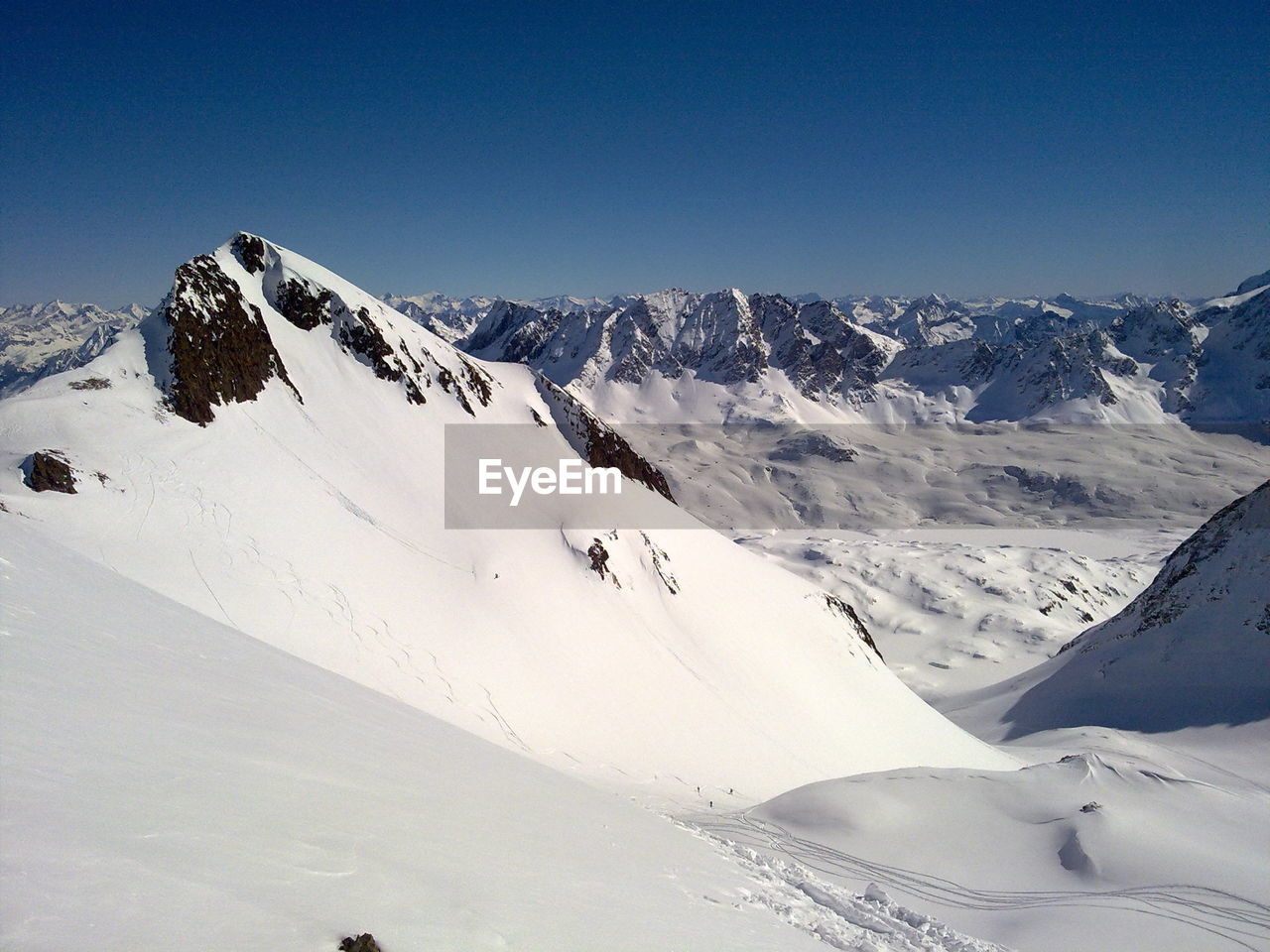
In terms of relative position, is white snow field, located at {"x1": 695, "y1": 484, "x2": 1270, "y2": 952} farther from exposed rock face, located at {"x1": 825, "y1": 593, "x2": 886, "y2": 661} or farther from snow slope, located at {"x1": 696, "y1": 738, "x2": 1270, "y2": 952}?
exposed rock face, located at {"x1": 825, "y1": 593, "x2": 886, "y2": 661}

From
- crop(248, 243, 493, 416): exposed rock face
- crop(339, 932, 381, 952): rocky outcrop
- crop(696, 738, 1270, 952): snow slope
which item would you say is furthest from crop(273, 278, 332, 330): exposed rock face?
crop(339, 932, 381, 952): rocky outcrop

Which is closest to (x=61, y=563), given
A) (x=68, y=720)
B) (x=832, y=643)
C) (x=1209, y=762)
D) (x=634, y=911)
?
(x=68, y=720)

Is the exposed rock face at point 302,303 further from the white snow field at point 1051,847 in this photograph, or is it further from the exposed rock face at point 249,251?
the white snow field at point 1051,847

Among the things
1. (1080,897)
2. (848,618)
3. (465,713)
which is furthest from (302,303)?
(848,618)

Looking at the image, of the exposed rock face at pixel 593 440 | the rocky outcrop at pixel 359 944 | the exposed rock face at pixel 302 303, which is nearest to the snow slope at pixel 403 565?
the exposed rock face at pixel 302 303

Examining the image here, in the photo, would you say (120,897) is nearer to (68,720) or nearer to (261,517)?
(68,720)

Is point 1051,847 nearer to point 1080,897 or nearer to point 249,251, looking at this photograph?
point 1080,897
